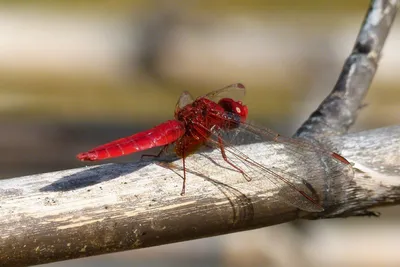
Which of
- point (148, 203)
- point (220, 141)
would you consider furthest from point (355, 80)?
point (148, 203)

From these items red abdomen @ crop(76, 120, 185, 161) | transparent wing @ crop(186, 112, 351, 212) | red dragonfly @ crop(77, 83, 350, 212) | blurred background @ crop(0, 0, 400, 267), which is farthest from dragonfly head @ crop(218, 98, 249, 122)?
blurred background @ crop(0, 0, 400, 267)

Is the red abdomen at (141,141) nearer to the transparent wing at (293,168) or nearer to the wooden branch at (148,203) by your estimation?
the wooden branch at (148,203)

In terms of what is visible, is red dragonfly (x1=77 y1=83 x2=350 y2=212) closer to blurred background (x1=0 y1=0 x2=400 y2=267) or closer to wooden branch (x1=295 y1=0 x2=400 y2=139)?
wooden branch (x1=295 y1=0 x2=400 y2=139)

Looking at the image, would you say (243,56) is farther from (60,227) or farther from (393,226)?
(60,227)

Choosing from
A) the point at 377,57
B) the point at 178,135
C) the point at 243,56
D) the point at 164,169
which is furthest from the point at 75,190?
the point at 243,56

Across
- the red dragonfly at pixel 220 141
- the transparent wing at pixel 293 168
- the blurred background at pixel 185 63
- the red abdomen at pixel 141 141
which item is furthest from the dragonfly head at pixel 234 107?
the blurred background at pixel 185 63
